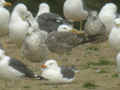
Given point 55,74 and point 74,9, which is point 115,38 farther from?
point 74,9

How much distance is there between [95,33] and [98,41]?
9.3 inches

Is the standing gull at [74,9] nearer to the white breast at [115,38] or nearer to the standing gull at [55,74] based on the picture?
the white breast at [115,38]

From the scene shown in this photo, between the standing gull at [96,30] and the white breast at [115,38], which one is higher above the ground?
the white breast at [115,38]

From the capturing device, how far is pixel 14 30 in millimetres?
10453

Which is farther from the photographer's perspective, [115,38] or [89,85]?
[115,38]

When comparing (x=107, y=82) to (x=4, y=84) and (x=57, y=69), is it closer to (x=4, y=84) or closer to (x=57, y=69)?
(x=57, y=69)

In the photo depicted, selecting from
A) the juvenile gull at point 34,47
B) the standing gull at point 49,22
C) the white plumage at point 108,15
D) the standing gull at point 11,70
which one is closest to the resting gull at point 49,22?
the standing gull at point 49,22

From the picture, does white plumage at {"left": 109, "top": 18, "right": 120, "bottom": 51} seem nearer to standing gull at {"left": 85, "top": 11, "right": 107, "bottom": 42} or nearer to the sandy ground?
the sandy ground

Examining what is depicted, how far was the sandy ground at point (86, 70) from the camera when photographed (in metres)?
7.77

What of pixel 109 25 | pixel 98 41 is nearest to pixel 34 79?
pixel 98 41

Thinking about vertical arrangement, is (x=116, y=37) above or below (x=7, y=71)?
below

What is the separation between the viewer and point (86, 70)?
29.7 feet

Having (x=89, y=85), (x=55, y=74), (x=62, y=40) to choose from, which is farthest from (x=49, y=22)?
(x=89, y=85)

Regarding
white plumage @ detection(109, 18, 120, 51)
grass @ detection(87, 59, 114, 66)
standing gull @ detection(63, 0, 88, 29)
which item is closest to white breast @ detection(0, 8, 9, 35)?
standing gull @ detection(63, 0, 88, 29)
